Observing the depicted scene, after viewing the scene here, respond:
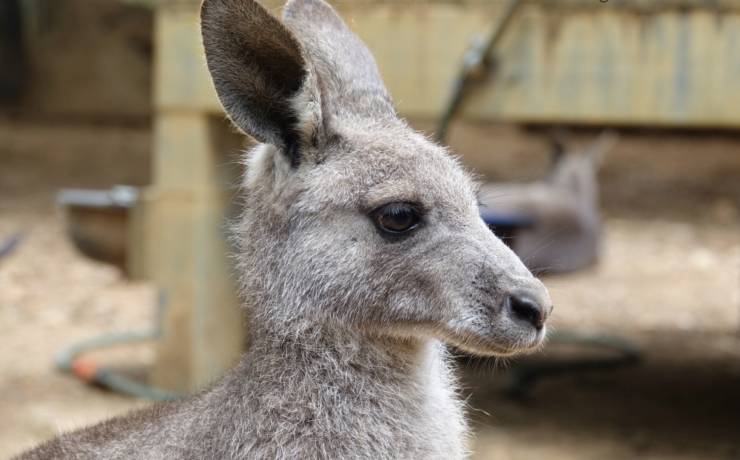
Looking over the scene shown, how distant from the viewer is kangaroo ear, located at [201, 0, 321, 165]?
11.2 ft

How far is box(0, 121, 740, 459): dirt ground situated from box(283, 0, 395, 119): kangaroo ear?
158cm

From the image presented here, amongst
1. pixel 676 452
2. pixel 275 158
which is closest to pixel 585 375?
pixel 676 452

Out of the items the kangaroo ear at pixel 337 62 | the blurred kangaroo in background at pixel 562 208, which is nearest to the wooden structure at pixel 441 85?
the kangaroo ear at pixel 337 62

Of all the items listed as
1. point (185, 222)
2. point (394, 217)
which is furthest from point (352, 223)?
point (185, 222)

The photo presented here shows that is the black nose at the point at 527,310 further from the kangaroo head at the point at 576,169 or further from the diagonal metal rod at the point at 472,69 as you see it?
the kangaroo head at the point at 576,169

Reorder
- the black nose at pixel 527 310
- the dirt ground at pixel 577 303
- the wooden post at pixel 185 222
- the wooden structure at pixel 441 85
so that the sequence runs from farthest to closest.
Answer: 1. the dirt ground at pixel 577 303
2. the wooden post at pixel 185 222
3. the wooden structure at pixel 441 85
4. the black nose at pixel 527 310

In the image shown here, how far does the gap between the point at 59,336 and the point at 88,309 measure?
3.11ft

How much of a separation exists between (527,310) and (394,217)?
0.46 metres

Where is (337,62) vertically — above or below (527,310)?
above

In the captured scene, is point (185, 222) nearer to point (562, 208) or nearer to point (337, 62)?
point (337, 62)

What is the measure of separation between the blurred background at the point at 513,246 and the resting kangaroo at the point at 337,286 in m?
0.79

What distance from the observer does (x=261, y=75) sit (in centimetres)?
356

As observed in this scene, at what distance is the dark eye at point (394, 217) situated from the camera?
351 cm

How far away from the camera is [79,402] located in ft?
25.8
